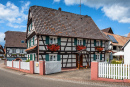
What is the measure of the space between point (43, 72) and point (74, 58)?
8564 mm

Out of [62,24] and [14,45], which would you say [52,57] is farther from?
[14,45]

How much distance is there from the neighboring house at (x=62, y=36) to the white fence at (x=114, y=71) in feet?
31.6

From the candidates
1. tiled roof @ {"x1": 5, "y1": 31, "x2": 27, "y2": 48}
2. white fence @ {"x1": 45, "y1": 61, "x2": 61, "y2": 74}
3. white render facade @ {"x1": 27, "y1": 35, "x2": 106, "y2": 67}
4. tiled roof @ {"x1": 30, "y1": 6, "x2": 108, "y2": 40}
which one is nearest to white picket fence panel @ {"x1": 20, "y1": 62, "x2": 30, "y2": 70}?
white render facade @ {"x1": 27, "y1": 35, "x2": 106, "y2": 67}

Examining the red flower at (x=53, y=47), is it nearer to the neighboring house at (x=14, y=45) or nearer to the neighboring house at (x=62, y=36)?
the neighboring house at (x=62, y=36)

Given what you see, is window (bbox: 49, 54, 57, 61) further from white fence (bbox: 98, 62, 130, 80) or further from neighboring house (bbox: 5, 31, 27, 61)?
neighboring house (bbox: 5, 31, 27, 61)

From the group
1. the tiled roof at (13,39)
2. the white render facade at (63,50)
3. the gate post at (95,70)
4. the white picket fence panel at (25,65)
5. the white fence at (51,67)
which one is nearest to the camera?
the gate post at (95,70)

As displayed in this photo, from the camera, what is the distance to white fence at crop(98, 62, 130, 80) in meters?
9.98

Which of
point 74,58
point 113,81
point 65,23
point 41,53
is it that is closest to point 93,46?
point 74,58

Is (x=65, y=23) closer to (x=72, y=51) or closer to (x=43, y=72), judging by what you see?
(x=72, y=51)

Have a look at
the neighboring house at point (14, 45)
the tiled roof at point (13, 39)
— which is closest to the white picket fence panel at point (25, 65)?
the neighboring house at point (14, 45)

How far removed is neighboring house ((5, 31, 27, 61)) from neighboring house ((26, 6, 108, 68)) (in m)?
19.9

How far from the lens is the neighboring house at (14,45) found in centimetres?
4044

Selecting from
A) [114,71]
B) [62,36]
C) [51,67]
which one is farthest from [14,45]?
[114,71]

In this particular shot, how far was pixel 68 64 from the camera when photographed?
21203mm
